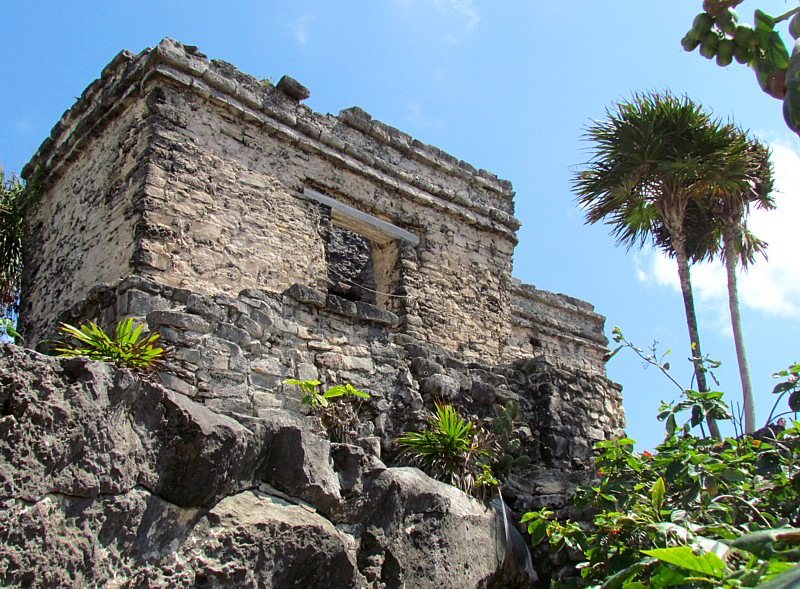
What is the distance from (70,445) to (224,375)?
7.49 feet

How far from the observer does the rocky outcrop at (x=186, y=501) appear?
11.0 feet

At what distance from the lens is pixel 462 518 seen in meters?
5.21

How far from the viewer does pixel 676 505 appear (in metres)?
4.90

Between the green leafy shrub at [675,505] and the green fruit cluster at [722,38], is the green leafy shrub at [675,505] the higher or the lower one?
the lower one

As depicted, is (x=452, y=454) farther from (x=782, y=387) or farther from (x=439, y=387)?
(x=782, y=387)

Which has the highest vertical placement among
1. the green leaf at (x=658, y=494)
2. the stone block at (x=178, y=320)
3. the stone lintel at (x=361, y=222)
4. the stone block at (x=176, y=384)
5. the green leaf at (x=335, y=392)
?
the stone lintel at (x=361, y=222)

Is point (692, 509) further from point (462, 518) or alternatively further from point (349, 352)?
point (349, 352)

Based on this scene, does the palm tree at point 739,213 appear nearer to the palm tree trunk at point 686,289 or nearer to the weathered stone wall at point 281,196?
the palm tree trunk at point 686,289

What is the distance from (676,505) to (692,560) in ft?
6.23

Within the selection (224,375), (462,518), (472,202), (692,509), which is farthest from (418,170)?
(692,509)

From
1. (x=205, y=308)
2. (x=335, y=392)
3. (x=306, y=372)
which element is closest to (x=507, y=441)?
(x=335, y=392)

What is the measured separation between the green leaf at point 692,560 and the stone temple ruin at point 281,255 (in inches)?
117

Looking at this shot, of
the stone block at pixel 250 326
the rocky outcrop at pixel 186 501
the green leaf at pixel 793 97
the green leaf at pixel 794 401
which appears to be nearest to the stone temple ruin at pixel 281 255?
the stone block at pixel 250 326

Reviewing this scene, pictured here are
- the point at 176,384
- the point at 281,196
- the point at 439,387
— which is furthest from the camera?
the point at 281,196
